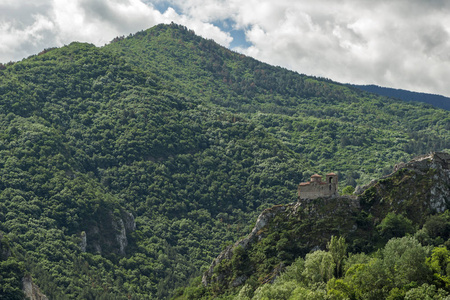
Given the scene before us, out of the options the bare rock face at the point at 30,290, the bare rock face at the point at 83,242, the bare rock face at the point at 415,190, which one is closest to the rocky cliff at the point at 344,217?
the bare rock face at the point at 415,190

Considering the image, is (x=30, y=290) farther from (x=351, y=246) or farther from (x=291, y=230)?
(x=351, y=246)

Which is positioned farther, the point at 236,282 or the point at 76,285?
the point at 76,285

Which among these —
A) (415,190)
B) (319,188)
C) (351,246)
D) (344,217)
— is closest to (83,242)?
(319,188)

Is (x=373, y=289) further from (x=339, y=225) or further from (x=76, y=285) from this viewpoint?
(x=76, y=285)

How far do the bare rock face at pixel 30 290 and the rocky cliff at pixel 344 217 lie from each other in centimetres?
4262

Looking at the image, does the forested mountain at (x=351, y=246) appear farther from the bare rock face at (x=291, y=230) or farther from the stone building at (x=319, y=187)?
the stone building at (x=319, y=187)

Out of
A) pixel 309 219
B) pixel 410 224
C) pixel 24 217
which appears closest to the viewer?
pixel 410 224

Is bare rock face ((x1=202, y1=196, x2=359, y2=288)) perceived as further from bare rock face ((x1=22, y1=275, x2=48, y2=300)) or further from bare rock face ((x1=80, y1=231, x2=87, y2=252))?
bare rock face ((x1=80, y1=231, x2=87, y2=252))

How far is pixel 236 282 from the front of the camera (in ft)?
429

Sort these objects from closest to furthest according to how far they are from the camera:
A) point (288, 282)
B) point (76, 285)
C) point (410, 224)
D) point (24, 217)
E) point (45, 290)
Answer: point (288, 282)
point (410, 224)
point (45, 290)
point (76, 285)
point (24, 217)

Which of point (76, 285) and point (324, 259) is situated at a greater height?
point (324, 259)

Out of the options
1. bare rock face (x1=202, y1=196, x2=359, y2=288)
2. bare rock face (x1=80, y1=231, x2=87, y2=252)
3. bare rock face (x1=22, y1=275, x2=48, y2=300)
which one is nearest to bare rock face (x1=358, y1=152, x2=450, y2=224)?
bare rock face (x1=202, y1=196, x2=359, y2=288)

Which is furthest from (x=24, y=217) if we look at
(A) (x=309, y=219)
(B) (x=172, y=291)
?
(A) (x=309, y=219)

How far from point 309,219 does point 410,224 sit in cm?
1843
